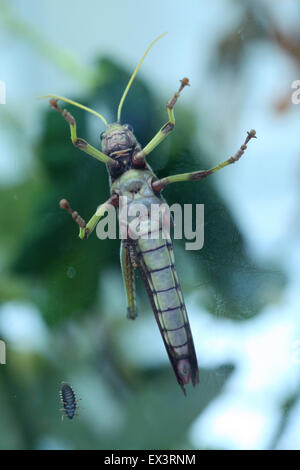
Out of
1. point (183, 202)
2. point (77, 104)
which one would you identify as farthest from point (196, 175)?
point (77, 104)

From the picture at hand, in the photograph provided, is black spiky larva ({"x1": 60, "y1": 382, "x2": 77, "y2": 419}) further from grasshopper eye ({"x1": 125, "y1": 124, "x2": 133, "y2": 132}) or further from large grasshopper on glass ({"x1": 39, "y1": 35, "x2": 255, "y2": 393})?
grasshopper eye ({"x1": 125, "y1": 124, "x2": 133, "y2": 132})

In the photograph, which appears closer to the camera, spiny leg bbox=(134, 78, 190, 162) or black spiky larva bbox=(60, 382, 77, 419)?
spiny leg bbox=(134, 78, 190, 162)

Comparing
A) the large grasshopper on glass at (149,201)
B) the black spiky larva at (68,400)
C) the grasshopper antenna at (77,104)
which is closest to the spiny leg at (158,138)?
the large grasshopper on glass at (149,201)

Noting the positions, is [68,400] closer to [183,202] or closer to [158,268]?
[158,268]

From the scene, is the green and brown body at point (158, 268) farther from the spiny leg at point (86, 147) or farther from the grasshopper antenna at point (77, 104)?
the grasshopper antenna at point (77, 104)

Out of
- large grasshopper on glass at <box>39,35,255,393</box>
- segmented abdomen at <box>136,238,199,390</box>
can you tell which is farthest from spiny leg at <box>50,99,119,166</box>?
segmented abdomen at <box>136,238,199,390</box>

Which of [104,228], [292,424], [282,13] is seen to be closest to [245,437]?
[292,424]

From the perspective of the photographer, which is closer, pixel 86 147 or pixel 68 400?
pixel 86 147
